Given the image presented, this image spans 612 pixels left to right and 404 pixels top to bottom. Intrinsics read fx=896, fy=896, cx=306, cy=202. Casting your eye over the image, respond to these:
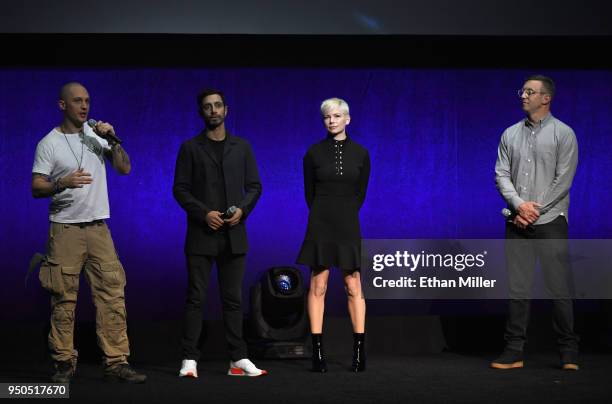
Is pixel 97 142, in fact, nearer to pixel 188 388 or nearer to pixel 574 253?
pixel 188 388

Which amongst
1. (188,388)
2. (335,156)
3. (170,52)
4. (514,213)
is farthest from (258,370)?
(170,52)

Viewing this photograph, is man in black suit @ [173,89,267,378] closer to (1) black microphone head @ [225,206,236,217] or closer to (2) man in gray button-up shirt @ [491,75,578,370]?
(1) black microphone head @ [225,206,236,217]

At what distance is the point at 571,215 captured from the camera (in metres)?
6.46

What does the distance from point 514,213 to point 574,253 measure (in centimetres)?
167

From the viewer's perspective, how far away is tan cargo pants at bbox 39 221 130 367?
448 centimetres

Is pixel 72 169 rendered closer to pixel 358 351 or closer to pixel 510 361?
pixel 358 351

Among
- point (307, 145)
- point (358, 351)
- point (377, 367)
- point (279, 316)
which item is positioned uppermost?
point (307, 145)

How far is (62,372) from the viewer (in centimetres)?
452

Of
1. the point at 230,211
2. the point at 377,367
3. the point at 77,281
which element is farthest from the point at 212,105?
the point at 377,367

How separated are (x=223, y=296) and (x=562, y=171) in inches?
78.5

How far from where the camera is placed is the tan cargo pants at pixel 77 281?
14.7 feet

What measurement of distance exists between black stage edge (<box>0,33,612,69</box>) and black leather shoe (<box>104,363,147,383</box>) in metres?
2.18

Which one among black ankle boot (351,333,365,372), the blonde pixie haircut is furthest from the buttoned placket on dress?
black ankle boot (351,333,365,372)

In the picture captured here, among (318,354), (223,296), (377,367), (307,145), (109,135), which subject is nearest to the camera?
(109,135)
